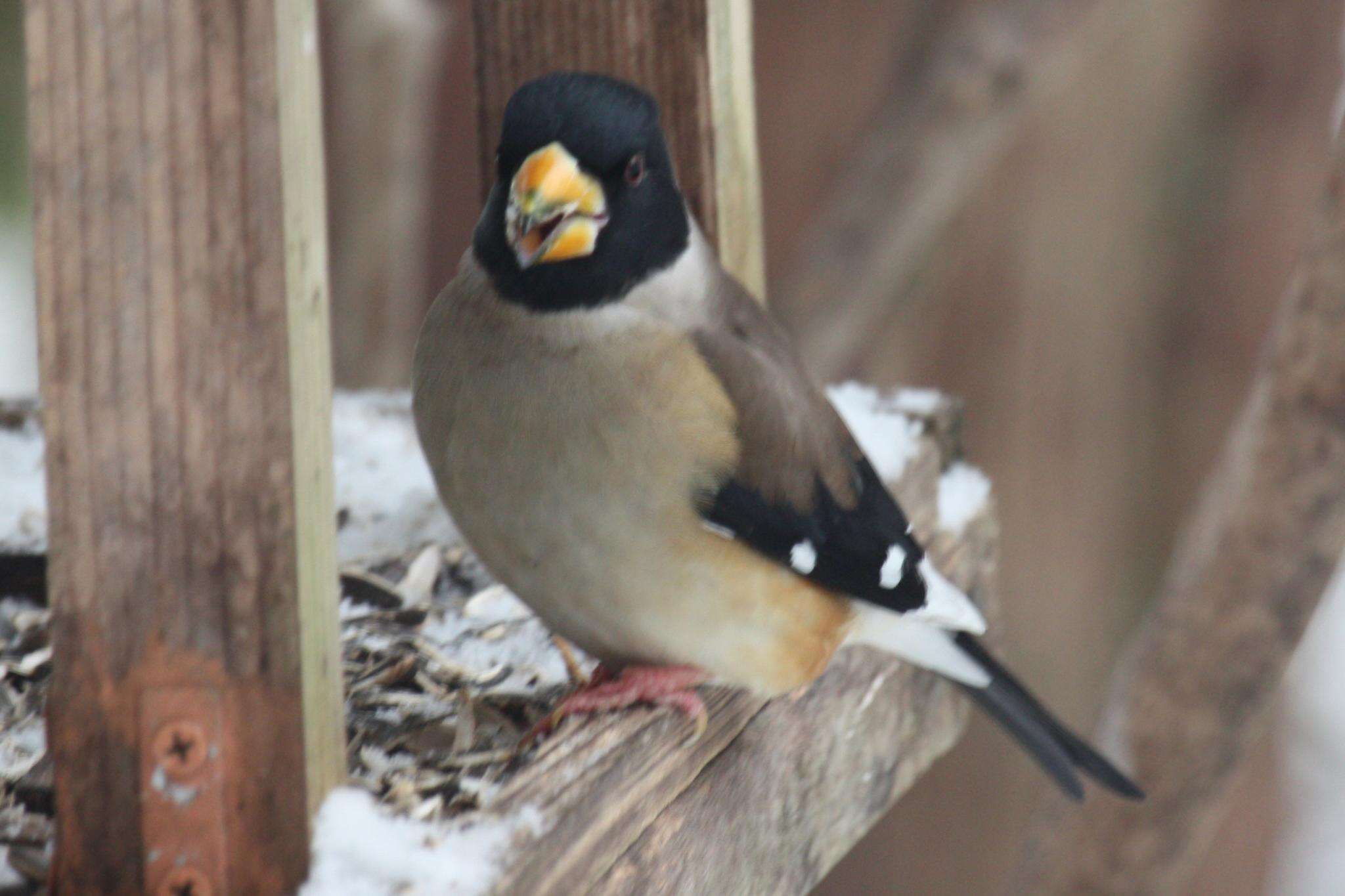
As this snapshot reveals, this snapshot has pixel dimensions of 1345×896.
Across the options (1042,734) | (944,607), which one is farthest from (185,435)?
(1042,734)

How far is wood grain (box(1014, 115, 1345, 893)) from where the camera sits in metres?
2.23

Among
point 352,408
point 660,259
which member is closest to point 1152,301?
point 352,408

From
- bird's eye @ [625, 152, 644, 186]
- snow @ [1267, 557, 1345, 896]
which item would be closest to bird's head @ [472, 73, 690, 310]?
bird's eye @ [625, 152, 644, 186]

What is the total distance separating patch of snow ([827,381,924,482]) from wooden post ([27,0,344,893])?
1.13 m

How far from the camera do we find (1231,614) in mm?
2396

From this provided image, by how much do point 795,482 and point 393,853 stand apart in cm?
71

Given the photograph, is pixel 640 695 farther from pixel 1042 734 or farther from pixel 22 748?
pixel 1042 734

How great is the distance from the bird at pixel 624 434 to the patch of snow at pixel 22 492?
526 mm

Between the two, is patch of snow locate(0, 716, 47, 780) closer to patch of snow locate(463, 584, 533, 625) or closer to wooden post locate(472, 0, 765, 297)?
patch of snow locate(463, 584, 533, 625)

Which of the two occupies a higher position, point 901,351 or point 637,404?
point 637,404

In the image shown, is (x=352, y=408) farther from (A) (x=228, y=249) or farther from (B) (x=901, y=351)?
(B) (x=901, y=351)

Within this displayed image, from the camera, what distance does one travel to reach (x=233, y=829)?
1076mm

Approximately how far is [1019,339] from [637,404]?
2.26m

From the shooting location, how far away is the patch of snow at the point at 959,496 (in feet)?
7.18
